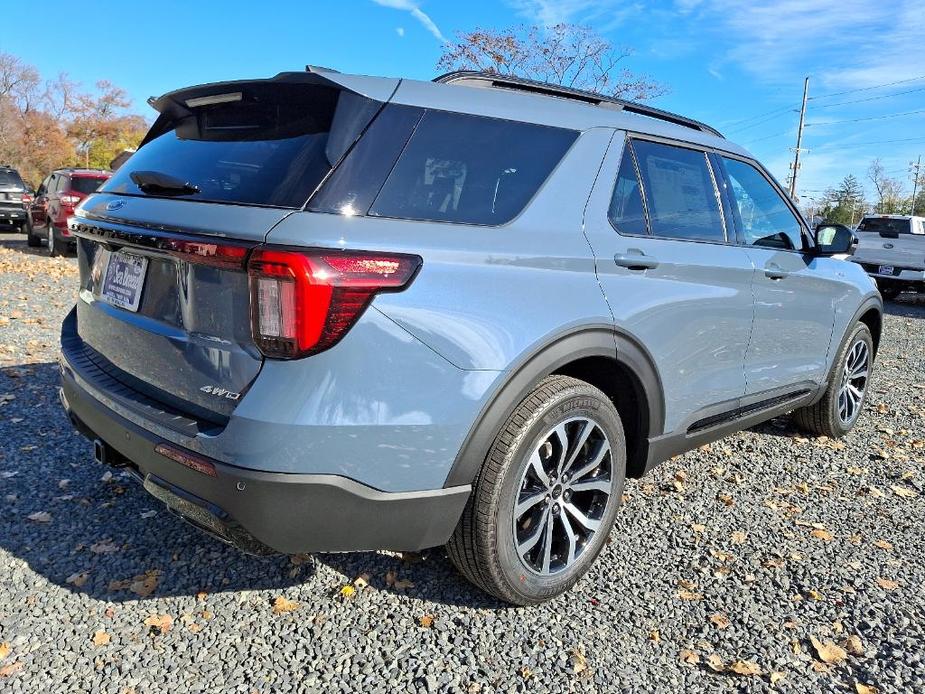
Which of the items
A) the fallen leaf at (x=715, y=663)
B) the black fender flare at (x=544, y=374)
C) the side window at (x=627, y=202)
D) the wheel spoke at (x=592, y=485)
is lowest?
the fallen leaf at (x=715, y=663)

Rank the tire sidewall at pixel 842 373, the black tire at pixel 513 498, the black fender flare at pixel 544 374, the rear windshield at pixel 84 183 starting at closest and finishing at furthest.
→ 1. the black fender flare at pixel 544 374
2. the black tire at pixel 513 498
3. the tire sidewall at pixel 842 373
4. the rear windshield at pixel 84 183

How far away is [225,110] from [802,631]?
9.36 feet

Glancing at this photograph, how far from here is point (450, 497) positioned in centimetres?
216

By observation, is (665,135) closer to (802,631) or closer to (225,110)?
(225,110)

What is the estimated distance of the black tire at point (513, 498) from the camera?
2266 millimetres

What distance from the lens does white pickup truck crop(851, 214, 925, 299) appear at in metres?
13.2

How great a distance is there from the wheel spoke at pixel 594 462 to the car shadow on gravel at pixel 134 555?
585 millimetres

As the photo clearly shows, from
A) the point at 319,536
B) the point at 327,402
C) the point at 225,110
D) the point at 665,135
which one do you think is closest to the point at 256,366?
the point at 327,402

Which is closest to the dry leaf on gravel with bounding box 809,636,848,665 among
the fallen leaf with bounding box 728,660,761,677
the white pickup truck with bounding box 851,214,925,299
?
the fallen leaf with bounding box 728,660,761,677

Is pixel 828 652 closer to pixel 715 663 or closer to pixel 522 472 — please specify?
pixel 715 663

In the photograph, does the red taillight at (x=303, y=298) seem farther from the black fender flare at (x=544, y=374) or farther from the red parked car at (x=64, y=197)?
the red parked car at (x=64, y=197)

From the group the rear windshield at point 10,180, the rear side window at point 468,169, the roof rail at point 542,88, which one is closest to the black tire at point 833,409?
the roof rail at point 542,88

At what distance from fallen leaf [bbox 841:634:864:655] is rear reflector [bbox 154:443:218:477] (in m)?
2.29

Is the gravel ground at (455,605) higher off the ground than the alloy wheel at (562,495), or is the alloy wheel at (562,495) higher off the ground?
the alloy wheel at (562,495)
